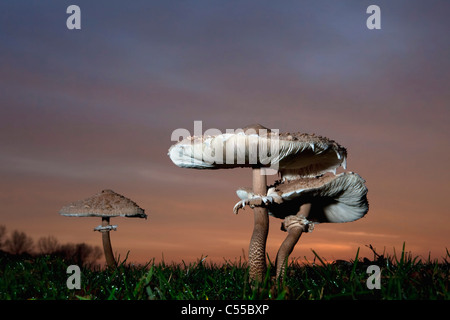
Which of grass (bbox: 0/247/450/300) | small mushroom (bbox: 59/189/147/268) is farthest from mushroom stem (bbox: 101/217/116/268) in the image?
grass (bbox: 0/247/450/300)

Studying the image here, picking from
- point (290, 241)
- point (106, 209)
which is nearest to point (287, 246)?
point (290, 241)

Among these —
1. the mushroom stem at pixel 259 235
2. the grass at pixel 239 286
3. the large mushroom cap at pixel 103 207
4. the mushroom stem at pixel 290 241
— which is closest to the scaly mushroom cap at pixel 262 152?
the mushroom stem at pixel 259 235

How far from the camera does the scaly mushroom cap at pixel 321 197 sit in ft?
22.7

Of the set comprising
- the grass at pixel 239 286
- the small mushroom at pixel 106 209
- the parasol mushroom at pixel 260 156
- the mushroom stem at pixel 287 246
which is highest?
the parasol mushroom at pixel 260 156

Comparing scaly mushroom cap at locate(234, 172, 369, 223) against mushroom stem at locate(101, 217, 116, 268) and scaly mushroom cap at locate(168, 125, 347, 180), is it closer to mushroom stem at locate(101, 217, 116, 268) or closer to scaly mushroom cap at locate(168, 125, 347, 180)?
scaly mushroom cap at locate(168, 125, 347, 180)

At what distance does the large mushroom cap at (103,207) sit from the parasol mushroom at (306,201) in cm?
361

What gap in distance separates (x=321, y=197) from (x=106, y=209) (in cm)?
504

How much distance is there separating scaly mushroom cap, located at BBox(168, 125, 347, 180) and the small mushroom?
10.2ft

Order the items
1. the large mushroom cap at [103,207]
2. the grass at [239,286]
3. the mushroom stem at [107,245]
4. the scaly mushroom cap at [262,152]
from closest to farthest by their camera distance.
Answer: the grass at [239,286] < the scaly mushroom cap at [262,152] < the large mushroom cap at [103,207] < the mushroom stem at [107,245]

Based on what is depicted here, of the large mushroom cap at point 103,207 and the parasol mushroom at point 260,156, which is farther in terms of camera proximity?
the large mushroom cap at point 103,207

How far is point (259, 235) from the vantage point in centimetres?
704

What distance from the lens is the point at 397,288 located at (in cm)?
503

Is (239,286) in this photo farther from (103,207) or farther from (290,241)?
(103,207)

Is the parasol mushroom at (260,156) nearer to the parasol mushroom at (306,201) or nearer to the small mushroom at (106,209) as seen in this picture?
the parasol mushroom at (306,201)
